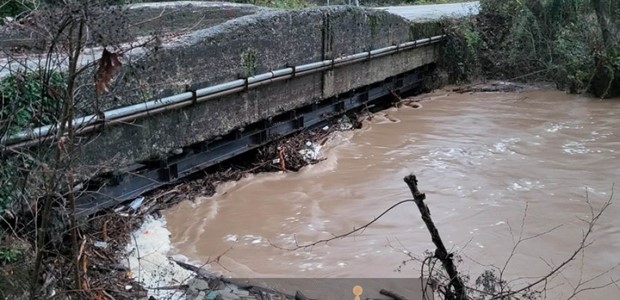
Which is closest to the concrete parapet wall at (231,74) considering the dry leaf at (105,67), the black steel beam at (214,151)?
the black steel beam at (214,151)

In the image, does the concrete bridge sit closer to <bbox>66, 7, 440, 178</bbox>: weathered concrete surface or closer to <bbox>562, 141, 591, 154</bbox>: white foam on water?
<bbox>66, 7, 440, 178</bbox>: weathered concrete surface

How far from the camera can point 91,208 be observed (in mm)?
5016

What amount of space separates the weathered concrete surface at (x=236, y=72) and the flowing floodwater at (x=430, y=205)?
746 millimetres

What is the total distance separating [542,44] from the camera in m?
12.8

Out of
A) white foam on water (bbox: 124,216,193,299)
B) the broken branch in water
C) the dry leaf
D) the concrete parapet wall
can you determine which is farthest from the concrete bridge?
the broken branch in water

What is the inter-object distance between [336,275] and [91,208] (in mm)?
2133

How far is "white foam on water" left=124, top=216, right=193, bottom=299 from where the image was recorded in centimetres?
440

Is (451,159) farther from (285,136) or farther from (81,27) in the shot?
(81,27)

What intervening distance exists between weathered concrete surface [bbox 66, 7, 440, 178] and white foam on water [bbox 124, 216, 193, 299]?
685 mm

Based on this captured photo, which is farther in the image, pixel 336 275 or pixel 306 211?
pixel 306 211

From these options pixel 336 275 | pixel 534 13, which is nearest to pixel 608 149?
pixel 336 275

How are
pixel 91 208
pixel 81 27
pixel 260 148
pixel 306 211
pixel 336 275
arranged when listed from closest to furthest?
pixel 81 27 → pixel 336 275 → pixel 91 208 → pixel 306 211 → pixel 260 148

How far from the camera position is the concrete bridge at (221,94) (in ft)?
17.1

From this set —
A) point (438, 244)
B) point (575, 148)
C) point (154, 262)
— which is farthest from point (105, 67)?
point (575, 148)
